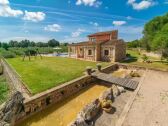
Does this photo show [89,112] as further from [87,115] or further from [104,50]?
[104,50]

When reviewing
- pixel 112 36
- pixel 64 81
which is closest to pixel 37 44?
pixel 112 36

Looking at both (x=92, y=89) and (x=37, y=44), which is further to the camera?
(x=37, y=44)

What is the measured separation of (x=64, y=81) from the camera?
10438mm

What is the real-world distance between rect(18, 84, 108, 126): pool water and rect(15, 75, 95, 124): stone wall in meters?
0.28

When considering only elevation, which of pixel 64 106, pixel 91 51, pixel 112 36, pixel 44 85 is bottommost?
pixel 64 106

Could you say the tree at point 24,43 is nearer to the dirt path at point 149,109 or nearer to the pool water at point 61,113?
the pool water at point 61,113

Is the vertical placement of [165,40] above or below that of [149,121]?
above

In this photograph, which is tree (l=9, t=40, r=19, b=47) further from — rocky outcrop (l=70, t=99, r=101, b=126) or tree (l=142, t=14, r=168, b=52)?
rocky outcrop (l=70, t=99, r=101, b=126)

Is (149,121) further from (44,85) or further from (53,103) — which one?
(44,85)

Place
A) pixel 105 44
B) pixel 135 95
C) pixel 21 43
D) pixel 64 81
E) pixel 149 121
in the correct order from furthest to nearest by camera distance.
A: 1. pixel 21 43
2. pixel 105 44
3. pixel 64 81
4. pixel 135 95
5. pixel 149 121

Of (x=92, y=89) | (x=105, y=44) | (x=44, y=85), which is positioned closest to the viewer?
(x=44, y=85)

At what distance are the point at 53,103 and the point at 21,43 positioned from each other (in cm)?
9056

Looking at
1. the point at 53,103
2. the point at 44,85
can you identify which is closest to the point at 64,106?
the point at 53,103

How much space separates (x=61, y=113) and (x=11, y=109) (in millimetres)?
2845
